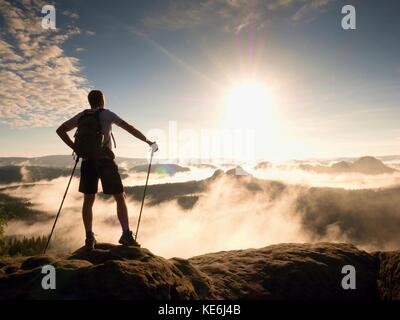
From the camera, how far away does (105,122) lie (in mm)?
8836

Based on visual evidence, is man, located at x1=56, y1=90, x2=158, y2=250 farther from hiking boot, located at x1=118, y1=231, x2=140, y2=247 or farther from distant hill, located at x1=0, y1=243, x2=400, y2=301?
distant hill, located at x1=0, y1=243, x2=400, y2=301

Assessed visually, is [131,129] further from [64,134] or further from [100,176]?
[64,134]

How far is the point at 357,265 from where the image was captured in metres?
12.6

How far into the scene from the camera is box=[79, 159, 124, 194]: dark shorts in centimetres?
879

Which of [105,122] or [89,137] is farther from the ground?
[105,122]

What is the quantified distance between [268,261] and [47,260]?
26.3 ft

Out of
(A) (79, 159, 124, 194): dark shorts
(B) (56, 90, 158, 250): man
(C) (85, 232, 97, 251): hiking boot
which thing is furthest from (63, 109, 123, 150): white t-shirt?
(C) (85, 232, 97, 251): hiking boot

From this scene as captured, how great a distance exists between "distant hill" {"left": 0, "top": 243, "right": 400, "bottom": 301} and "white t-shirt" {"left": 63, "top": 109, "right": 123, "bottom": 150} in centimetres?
331

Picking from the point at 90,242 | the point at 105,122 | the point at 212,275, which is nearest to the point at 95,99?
the point at 105,122

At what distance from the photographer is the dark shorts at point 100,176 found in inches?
346

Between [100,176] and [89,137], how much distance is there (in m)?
1.13
